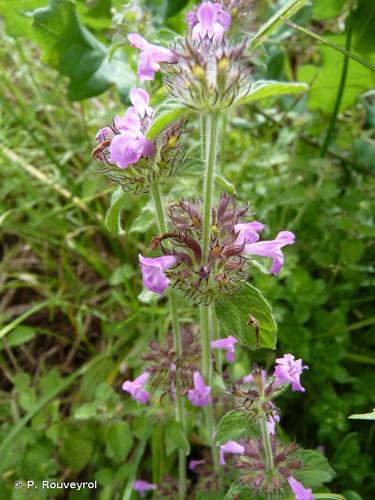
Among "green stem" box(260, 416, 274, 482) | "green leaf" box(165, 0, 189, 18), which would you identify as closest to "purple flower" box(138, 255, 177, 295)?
"green stem" box(260, 416, 274, 482)

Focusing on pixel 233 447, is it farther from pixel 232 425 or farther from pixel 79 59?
pixel 79 59

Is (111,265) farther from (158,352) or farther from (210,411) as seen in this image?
(210,411)

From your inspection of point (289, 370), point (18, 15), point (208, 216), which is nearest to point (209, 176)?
point (208, 216)

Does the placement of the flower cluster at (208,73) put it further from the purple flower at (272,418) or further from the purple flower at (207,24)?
the purple flower at (272,418)

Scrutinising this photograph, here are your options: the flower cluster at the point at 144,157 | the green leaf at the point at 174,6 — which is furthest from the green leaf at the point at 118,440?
the green leaf at the point at 174,6

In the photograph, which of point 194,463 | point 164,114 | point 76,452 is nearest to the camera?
point 164,114

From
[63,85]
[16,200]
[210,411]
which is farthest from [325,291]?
[63,85]
